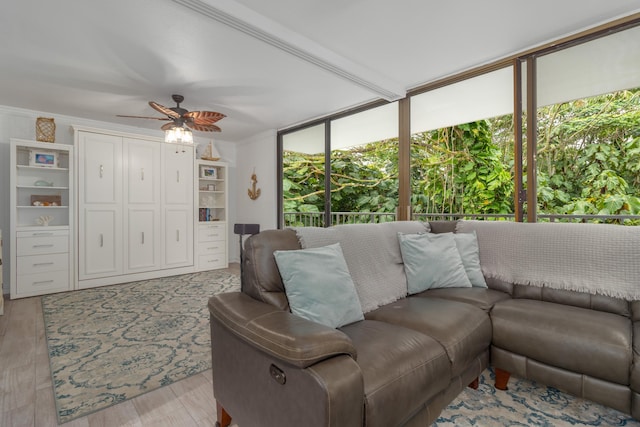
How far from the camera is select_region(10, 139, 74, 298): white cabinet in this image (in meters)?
3.79

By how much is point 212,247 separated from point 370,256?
4074 millimetres

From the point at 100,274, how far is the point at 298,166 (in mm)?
3355

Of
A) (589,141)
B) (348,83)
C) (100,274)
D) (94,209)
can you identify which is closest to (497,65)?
(589,141)

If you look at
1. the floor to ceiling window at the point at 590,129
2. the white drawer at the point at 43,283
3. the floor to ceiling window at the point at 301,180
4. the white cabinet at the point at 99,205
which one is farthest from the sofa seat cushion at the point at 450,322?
the white drawer at the point at 43,283

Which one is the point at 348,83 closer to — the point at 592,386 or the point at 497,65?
the point at 497,65

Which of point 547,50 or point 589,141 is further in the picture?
point 589,141

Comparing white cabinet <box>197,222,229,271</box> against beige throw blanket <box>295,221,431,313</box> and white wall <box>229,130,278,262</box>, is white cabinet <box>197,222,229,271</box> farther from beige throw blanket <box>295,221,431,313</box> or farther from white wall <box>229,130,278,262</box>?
beige throw blanket <box>295,221,431,313</box>

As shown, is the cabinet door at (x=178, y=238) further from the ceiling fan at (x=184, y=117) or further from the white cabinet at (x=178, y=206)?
the ceiling fan at (x=184, y=117)

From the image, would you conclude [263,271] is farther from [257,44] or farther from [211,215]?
[211,215]

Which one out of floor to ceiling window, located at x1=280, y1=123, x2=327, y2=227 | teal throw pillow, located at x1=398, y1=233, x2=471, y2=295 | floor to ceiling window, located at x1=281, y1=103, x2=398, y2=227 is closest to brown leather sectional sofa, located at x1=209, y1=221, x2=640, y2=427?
teal throw pillow, located at x1=398, y1=233, x2=471, y2=295

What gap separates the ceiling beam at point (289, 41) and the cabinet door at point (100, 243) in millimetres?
3460

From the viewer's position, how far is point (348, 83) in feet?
11.0

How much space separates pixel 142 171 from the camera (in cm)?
467

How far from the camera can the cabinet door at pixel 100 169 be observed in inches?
165
